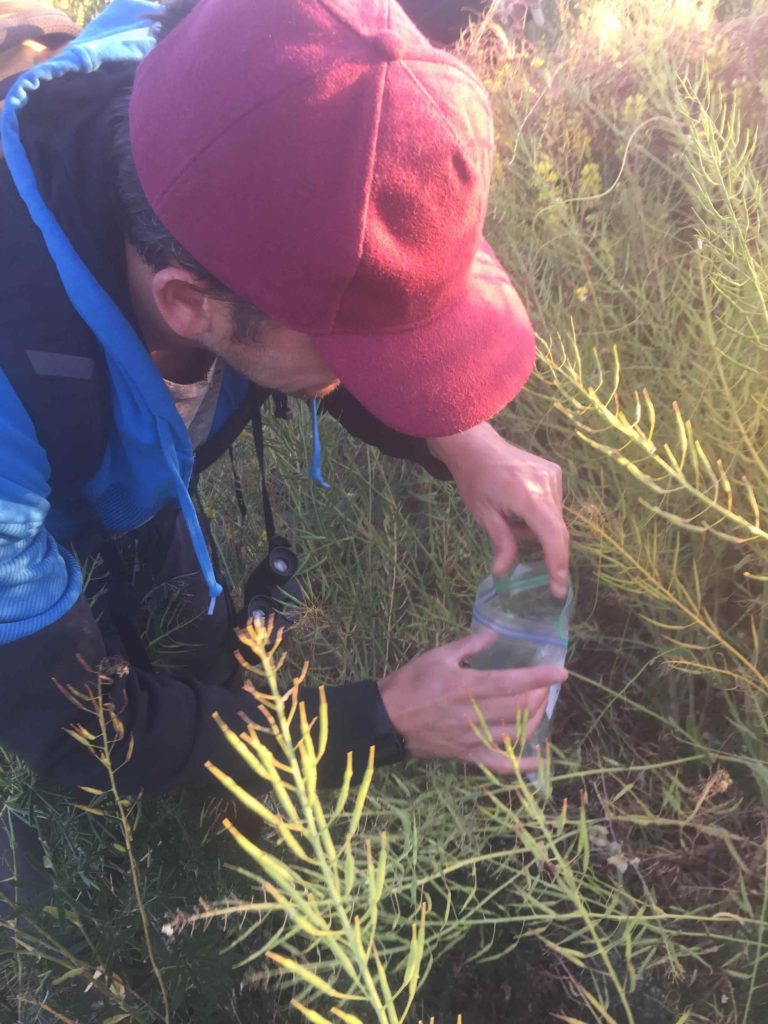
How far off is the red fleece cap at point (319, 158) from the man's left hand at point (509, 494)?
1.11ft

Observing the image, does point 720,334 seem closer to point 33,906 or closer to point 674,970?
point 674,970

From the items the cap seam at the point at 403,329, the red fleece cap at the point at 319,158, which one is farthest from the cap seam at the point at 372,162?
the cap seam at the point at 403,329

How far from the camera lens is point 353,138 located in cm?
77

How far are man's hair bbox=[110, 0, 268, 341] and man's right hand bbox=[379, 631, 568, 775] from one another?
1.57 ft

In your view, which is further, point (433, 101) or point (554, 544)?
point (554, 544)

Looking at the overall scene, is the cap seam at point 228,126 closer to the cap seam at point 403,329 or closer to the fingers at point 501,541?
the cap seam at point 403,329

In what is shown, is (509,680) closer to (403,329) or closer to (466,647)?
(466,647)

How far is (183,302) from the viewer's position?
0.96 meters

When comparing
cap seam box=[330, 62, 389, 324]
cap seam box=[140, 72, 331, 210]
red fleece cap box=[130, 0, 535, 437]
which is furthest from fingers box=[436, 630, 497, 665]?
cap seam box=[140, 72, 331, 210]

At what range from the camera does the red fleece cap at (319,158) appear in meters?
0.78

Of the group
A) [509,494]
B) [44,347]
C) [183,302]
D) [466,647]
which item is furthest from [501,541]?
[44,347]

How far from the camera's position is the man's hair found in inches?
36.1

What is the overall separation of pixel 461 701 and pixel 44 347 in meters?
0.66

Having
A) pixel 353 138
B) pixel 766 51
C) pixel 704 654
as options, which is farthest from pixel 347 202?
pixel 766 51
